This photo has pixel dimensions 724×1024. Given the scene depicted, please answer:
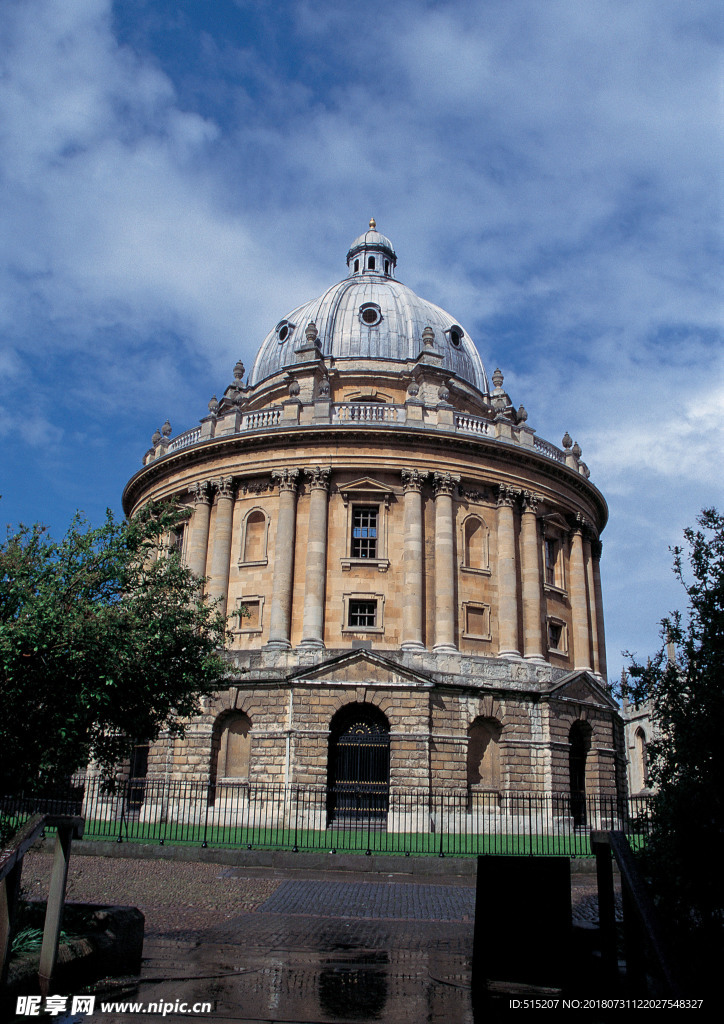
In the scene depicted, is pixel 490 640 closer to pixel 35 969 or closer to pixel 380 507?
pixel 380 507

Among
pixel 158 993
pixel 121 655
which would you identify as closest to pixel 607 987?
pixel 158 993

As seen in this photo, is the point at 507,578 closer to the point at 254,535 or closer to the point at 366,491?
the point at 366,491

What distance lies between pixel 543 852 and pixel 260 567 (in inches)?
618

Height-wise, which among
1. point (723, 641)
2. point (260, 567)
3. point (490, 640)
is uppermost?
point (260, 567)

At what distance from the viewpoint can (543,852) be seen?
21438 millimetres

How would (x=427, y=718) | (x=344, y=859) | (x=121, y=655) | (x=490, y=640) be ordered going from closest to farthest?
(x=121, y=655), (x=344, y=859), (x=427, y=718), (x=490, y=640)

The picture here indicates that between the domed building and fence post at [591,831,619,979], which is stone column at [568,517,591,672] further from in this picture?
fence post at [591,831,619,979]

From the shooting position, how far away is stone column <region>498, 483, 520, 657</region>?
31.8 m

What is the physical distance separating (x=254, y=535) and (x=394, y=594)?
21.1 feet

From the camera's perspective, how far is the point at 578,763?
33.0 metres

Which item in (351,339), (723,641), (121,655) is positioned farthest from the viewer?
(351,339)

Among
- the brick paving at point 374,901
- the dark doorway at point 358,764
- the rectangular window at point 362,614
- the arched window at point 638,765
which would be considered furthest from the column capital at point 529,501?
the arched window at point 638,765

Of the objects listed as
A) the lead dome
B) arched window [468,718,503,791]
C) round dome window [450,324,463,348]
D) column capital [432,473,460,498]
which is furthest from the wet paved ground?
round dome window [450,324,463,348]

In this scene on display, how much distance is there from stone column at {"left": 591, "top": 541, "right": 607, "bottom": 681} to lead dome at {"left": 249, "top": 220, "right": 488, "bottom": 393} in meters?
→ 10.8
